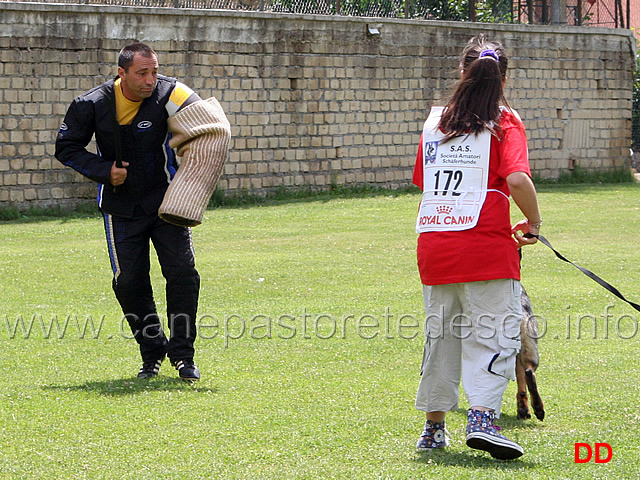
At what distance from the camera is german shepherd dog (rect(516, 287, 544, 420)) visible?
5.39m

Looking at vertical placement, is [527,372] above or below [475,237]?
below

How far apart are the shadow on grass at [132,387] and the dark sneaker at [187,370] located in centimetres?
4

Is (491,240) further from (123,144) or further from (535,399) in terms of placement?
(123,144)

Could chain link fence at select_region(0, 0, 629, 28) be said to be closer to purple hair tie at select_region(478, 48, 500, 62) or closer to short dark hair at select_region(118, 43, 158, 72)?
short dark hair at select_region(118, 43, 158, 72)

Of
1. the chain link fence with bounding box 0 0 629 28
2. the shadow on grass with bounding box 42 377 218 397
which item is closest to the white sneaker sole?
the shadow on grass with bounding box 42 377 218 397

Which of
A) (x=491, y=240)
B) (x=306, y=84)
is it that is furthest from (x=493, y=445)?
(x=306, y=84)

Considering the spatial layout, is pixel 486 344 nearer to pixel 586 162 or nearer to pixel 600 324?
pixel 600 324

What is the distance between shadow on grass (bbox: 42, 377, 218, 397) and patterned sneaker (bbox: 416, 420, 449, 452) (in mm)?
1702

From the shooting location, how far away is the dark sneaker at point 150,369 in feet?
21.3

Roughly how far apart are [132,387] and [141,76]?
191 centimetres

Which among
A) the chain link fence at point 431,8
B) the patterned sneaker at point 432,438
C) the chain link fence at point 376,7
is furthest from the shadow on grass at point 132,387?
the chain link fence at point 376,7

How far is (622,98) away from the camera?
89.4 ft

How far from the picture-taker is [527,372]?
546 cm

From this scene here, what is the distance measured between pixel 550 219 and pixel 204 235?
20.2ft
